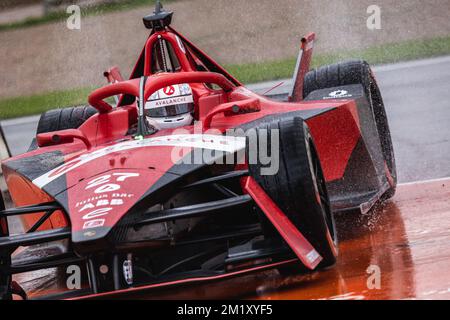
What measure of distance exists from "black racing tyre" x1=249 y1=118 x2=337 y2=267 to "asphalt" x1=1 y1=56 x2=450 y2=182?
3.60 meters

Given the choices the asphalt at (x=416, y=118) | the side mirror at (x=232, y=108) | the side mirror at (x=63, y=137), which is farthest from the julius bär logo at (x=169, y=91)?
the asphalt at (x=416, y=118)

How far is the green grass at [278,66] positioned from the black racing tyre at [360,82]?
7.77 m

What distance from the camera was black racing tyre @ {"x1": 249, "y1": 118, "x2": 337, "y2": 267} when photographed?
16.3 feet

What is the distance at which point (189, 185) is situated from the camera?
5.21 metres

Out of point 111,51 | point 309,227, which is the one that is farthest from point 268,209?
point 111,51

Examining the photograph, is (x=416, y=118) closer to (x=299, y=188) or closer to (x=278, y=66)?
(x=299, y=188)

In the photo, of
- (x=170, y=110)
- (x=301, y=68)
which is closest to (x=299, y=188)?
(x=170, y=110)

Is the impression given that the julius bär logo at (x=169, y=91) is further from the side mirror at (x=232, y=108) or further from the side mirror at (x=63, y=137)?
the side mirror at (x=63, y=137)

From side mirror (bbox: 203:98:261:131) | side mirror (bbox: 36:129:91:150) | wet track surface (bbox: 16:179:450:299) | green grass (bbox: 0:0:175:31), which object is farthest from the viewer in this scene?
green grass (bbox: 0:0:175:31)

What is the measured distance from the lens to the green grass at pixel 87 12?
1945 centimetres

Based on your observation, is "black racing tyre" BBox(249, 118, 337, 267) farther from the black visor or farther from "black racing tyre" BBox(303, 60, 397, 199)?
"black racing tyre" BBox(303, 60, 397, 199)

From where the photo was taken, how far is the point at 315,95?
23.4ft

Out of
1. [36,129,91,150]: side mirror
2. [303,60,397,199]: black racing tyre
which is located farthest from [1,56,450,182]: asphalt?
[36,129,91,150]: side mirror
